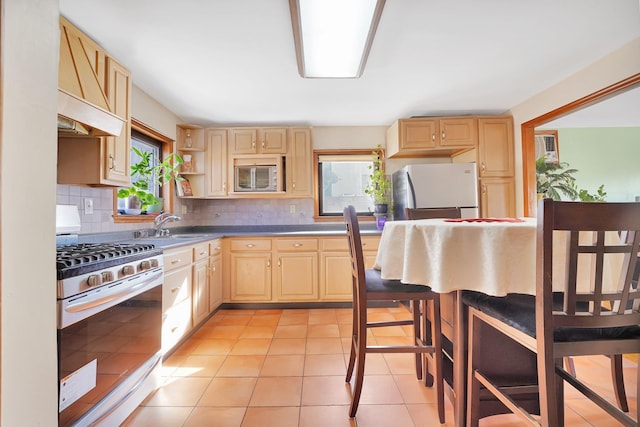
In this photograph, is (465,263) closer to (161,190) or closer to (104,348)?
(104,348)

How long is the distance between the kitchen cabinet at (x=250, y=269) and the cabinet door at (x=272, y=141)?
1.13m

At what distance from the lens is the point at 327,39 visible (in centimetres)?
181

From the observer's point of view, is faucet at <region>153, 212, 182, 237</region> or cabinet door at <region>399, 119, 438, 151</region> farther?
cabinet door at <region>399, 119, 438, 151</region>

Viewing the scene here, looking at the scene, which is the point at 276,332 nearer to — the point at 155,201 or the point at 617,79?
the point at 155,201

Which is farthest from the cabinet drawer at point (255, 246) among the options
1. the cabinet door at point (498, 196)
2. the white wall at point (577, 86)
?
the white wall at point (577, 86)

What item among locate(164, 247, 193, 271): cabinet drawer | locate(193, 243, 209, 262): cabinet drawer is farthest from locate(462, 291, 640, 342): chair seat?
locate(193, 243, 209, 262): cabinet drawer

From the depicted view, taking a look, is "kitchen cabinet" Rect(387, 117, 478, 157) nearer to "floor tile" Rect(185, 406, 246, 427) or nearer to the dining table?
the dining table

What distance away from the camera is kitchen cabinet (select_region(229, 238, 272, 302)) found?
329 cm

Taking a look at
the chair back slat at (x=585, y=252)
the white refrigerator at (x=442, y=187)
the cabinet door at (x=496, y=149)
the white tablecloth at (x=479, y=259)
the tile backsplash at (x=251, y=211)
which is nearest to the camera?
the chair back slat at (x=585, y=252)

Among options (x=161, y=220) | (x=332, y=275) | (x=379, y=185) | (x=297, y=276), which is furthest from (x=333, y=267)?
(x=161, y=220)

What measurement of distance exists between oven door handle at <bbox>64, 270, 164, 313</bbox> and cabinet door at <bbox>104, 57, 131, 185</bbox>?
77 cm

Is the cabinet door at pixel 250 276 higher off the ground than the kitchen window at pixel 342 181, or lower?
lower

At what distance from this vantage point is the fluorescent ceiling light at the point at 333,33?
1.52 m

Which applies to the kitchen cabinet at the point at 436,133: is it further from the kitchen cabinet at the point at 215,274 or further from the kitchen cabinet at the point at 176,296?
the kitchen cabinet at the point at 176,296
